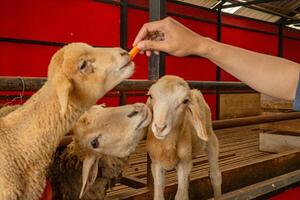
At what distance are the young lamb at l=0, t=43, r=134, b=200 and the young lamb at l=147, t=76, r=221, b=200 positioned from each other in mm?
261

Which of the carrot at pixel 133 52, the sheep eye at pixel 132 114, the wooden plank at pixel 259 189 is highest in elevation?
the carrot at pixel 133 52

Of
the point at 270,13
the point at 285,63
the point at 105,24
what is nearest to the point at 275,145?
the point at 105,24

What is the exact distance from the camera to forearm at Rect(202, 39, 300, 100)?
140cm

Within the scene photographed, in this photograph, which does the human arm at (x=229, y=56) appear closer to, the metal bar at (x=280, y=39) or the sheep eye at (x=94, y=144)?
the sheep eye at (x=94, y=144)

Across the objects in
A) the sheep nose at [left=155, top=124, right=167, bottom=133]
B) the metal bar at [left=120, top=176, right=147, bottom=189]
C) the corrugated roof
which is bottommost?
the metal bar at [left=120, top=176, right=147, bottom=189]

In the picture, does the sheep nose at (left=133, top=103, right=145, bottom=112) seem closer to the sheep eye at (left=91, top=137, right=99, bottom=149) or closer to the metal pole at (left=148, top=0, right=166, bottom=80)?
the sheep eye at (left=91, top=137, right=99, bottom=149)

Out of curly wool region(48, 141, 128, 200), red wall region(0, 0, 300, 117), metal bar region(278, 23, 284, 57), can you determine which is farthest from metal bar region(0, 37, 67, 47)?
metal bar region(278, 23, 284, 57)

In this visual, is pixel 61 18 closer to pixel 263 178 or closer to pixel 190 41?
pixel 263 178

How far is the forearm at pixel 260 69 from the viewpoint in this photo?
140cm

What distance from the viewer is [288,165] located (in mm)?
3574

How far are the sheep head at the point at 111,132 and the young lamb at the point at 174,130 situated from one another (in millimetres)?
69

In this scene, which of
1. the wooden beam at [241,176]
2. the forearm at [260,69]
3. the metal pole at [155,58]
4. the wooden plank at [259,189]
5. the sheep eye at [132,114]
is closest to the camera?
the forearm at [260,69]

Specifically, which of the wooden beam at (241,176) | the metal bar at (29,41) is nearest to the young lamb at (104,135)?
the wooden beam at (241,176)

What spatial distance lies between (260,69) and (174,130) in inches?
17.4
